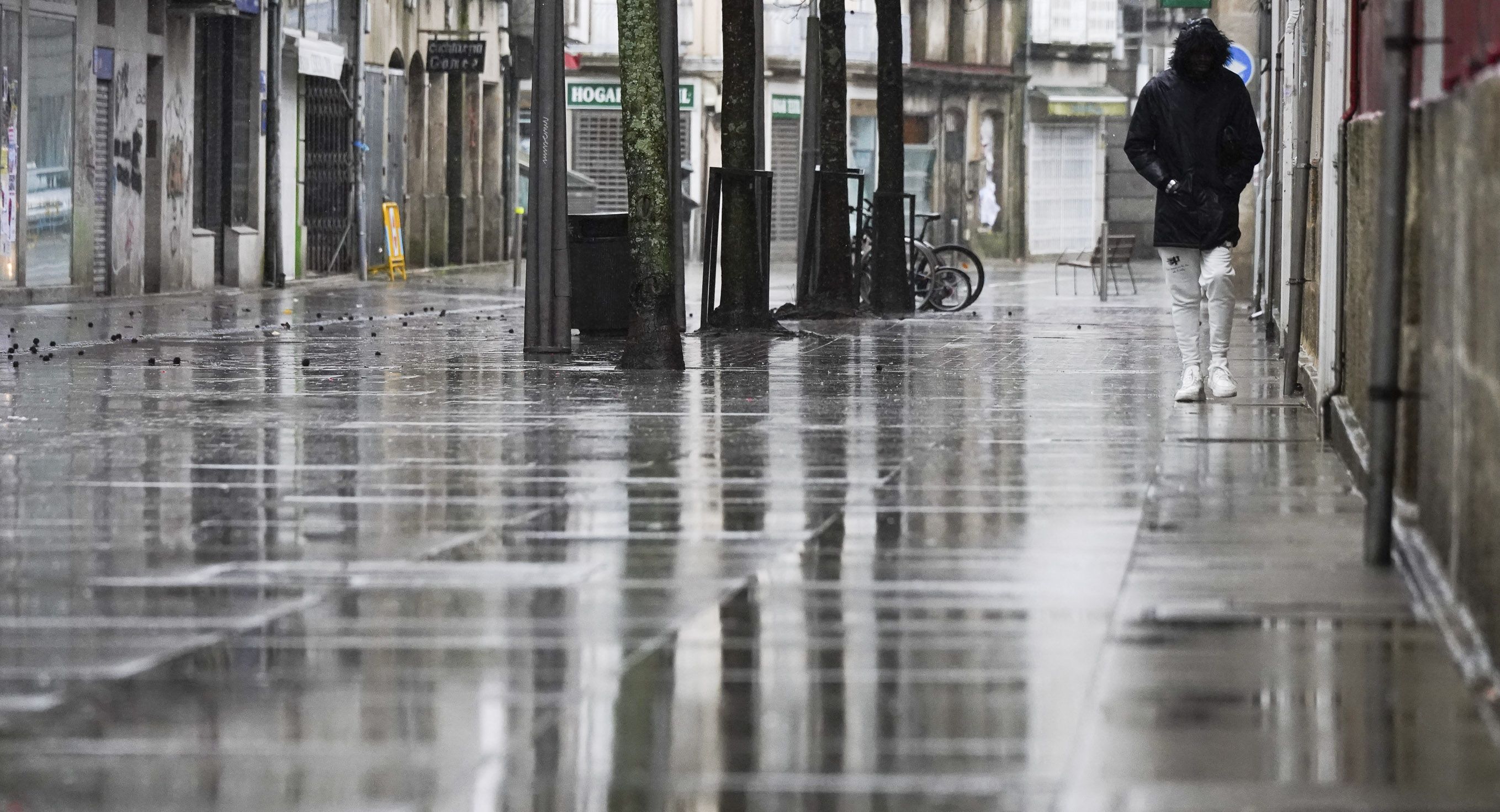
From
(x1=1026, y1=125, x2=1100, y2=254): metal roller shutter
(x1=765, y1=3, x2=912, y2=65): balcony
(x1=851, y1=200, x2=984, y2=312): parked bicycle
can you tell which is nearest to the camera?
(x1=851, y1=200, x2=984, y2=312): parked bicycle

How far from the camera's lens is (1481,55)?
6.22 metres

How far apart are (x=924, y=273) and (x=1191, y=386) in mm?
13479

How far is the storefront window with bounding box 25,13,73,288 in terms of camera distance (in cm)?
2745

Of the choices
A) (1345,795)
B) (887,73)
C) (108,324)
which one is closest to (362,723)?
(1345,795)

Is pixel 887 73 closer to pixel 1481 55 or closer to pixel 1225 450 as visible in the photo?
pixel 1225 450

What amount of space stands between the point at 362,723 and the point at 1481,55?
116 inches

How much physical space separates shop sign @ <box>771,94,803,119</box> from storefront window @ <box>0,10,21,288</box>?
30.7 metres

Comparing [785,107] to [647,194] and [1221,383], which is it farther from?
[1221,383]

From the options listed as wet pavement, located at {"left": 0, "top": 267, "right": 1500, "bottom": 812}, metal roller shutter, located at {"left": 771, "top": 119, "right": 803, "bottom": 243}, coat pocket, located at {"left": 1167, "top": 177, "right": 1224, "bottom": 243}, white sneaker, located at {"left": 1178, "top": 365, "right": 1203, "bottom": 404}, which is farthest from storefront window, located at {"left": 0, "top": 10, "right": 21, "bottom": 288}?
metal roller shutter, located at {"left": 771, "top": 119, "right": 803, "bottom": 243}

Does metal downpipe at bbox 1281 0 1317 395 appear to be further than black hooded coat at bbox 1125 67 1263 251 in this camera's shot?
Yes

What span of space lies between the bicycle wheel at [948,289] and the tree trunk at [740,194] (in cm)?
527

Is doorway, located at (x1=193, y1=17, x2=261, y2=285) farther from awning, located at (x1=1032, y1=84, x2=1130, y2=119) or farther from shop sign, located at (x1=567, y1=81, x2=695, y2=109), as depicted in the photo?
awning, located at (x1=1032, y1=84, x2=1130, y2=119)

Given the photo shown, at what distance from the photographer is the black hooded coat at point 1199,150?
46.0 ft

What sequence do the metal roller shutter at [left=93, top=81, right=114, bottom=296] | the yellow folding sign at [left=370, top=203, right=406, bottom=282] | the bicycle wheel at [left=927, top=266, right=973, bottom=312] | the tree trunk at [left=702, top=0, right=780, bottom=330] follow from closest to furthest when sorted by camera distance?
the tree trunk at [left=702, top=0, right=780, bottom=330] → the bicycle wheel at [left=927, top=266, right=973, bottom=312] → the metal roller shutter at [left=93, top=81, right=114, bottom=296] → the yellow folding sign at [left=370, top=203, right=406, bottom=282]
